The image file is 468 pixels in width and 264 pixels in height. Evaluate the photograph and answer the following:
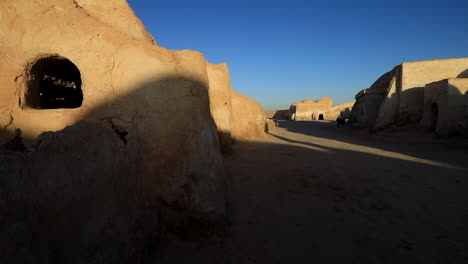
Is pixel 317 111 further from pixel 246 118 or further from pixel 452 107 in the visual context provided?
pixel 246 118

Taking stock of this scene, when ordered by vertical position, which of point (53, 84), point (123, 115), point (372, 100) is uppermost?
point (372, 100)

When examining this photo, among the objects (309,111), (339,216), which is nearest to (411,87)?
(339,216)

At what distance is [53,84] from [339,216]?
5.70 meters

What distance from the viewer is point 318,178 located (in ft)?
14.6

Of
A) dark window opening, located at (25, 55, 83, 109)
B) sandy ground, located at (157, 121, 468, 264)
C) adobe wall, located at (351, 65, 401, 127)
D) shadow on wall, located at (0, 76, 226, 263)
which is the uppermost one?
adobe wall, located at (351, 65, 401, 127)

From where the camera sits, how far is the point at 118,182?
2.01 metres

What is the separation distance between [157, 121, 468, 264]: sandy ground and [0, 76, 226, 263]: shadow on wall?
1.38ft

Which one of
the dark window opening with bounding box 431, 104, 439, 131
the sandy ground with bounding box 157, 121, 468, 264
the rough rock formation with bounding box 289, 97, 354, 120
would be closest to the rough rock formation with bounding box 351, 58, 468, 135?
the dark window opening with bounding box 431, 104, 439, 131

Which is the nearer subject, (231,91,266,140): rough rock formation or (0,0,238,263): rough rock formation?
(0,0,238,263): rough rock formation

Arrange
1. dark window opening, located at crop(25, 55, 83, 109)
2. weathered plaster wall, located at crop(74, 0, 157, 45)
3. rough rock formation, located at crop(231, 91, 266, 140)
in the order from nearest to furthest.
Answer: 1. dark window opening, located at crop(25, 55, 83, 109)
2. weathered plaster wall, located at crop(74, 0, 157, 45)
3. rough rock formation, located at crop(231, 91, 266, 140)

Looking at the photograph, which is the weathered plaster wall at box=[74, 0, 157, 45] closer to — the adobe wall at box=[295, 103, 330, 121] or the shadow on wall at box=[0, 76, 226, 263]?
the shadow on wall at box=[0, 76, 226, 263]

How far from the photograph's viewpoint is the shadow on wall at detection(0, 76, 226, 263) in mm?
1244

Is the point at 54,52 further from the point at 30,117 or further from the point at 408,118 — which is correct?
the point at 408,118

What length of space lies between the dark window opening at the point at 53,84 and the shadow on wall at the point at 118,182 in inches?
45.1
